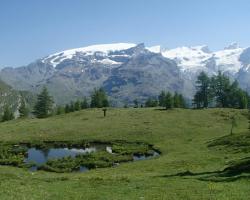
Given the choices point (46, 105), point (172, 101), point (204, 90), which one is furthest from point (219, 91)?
point (46, 105)

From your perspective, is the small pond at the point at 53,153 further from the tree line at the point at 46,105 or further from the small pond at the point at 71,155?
the tree line at the point at 46,105

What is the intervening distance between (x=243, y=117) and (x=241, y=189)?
9104cm

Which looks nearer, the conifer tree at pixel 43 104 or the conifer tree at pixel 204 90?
the conifer tree at pixel 204 90

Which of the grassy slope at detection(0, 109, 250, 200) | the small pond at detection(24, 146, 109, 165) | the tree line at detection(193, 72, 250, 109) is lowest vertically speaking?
the small pond at detection(24, 146, 109, 165)

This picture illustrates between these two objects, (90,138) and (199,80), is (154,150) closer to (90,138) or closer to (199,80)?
(90,138)

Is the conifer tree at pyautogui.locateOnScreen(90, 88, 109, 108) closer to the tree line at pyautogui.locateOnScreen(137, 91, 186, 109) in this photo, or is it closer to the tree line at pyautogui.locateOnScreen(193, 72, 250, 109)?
the tree line at pyautogui.locateOnScreen(137, 91, 186, 109)

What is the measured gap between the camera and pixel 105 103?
179750mm

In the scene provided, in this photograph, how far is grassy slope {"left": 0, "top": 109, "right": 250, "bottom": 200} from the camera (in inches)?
1244

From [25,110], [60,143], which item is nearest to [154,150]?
[60,143]

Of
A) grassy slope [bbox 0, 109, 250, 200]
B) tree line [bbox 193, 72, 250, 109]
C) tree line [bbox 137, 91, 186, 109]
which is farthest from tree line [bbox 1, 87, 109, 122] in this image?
tree line [bbox 193, 72, 250, 109]

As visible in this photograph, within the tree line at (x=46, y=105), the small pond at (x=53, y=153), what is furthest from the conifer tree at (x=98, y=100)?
the small pond at (x=53, y=153)

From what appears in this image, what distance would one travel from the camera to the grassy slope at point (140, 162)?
31.6 m

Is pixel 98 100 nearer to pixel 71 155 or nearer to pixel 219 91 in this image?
pixel 219 91

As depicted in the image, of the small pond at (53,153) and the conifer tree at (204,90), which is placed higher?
the conifer tree at (204,90)
